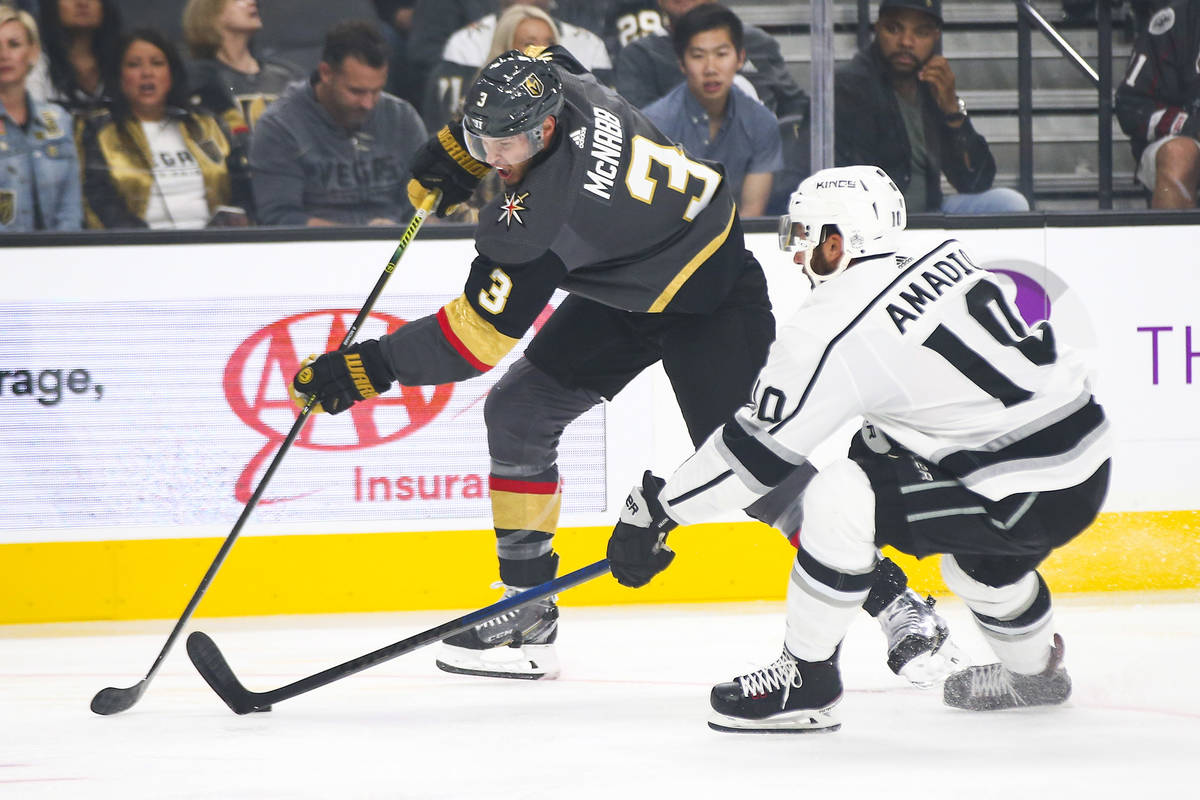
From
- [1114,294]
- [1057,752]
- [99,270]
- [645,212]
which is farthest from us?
[1114,294]

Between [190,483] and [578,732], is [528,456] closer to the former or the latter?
[578,732]

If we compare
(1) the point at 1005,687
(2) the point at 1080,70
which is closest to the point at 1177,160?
(2) the point at 1080,70

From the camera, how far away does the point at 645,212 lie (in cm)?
262

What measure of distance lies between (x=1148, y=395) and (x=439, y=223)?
199 centimetres

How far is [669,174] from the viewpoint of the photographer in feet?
8.79

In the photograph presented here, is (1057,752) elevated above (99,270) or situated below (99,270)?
below

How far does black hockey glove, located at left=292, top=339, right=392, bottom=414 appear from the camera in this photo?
2.53 metres

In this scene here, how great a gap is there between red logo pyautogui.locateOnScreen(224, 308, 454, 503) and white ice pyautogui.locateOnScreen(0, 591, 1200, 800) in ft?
1.69

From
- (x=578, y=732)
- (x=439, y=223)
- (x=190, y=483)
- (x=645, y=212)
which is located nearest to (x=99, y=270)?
(x=190, y=483)

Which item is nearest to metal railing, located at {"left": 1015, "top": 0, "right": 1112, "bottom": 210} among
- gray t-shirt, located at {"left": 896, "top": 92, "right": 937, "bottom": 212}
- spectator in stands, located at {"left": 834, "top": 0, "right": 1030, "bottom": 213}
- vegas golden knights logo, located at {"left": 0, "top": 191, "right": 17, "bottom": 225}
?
spectator in stands, located at {"left": 834, "top": 0, "right": 1030, "bottom": 213}

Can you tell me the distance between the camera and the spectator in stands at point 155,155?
12.3 ft

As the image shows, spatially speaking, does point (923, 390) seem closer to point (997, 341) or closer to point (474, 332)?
point (997, 341)

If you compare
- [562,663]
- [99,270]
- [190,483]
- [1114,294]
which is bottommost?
[562,663]

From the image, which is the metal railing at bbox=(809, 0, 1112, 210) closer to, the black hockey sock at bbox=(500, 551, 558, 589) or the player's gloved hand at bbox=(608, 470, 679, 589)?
the black hockey sock at bbox=(500, 551, 558, 589)
